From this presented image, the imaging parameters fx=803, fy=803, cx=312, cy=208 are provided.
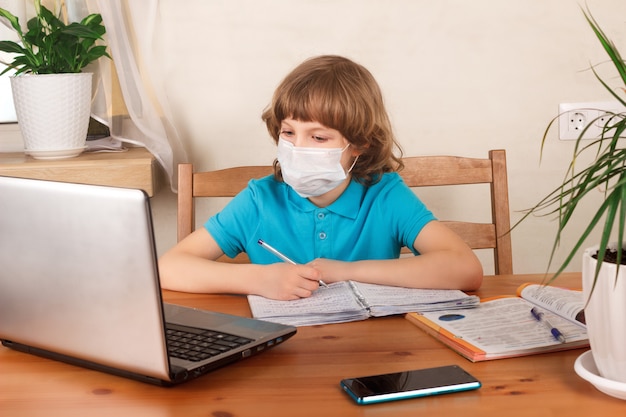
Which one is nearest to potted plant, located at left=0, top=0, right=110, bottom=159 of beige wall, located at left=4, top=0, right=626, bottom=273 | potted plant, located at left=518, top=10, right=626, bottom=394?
beige wall, located at left=4, top=0, right=626, bottom=273

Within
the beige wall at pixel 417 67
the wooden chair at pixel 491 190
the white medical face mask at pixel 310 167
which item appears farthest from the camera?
the beige wall at pixel 417 67

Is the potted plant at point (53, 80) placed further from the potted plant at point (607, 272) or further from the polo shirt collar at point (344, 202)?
the potted plant at point (607, 272)

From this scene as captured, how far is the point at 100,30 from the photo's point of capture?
2.08 meters

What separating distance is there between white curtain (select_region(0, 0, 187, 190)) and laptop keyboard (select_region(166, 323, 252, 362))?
3.87 feet

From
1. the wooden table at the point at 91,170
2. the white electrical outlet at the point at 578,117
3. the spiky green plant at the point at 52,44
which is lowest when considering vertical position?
the wooden table at the point at 91,170

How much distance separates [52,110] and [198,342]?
1.24m

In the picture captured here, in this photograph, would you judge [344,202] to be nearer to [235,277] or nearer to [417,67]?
[235,277]

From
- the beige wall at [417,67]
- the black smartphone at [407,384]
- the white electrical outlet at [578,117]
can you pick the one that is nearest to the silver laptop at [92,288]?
the black smartphone at [407,384]

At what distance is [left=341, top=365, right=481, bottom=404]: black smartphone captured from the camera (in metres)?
0.85

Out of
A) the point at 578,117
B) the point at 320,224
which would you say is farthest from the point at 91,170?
the point at 578,117

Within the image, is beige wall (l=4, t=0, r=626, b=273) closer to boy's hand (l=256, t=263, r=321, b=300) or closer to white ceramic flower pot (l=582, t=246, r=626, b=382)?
boy's hand (l=256, t=263, r=321, b=300)

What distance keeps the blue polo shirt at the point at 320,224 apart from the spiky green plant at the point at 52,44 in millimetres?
708

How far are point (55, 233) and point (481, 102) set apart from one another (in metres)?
1.70

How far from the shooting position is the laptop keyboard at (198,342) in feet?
3.12
